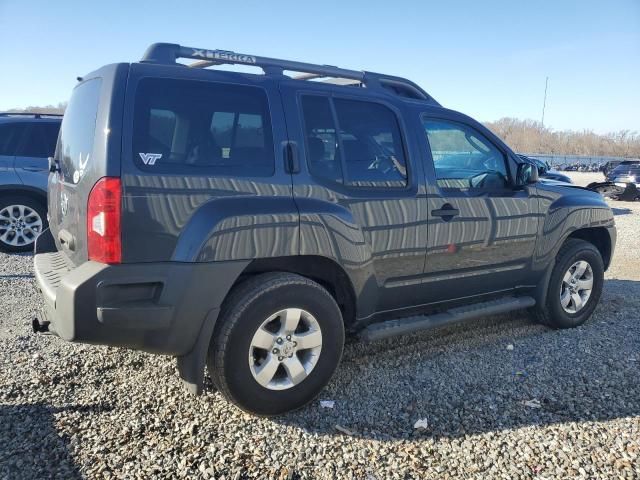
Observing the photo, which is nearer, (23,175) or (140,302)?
(140,302)

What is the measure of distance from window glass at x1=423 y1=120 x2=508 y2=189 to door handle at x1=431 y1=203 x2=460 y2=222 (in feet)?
0.51

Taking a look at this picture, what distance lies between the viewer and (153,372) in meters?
3.55

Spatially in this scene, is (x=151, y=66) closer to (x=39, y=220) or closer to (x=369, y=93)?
(x=369, y=93)

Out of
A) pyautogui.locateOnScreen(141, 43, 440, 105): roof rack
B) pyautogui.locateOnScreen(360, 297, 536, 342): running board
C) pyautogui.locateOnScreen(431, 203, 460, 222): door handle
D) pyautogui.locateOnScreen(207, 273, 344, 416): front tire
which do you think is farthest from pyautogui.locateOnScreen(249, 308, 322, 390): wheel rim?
pyautogui.locateOnScreen(141, 43, 440, 105): roof rack

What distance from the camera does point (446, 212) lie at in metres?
3.67

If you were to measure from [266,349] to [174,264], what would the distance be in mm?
750

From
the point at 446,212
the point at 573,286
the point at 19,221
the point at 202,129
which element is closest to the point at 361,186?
the point at 446,212

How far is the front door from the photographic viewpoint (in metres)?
3.70

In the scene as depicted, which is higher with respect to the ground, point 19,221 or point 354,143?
point 354,143

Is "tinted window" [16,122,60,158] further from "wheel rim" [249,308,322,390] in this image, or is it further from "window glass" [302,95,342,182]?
"wheel rim" [249,308,322,390]

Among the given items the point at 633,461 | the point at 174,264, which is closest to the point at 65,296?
the point at 174,264

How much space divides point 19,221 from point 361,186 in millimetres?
5781

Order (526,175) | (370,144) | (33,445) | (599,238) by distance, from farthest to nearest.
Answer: (599,238) < (526,175) < (370,144) < (33,445)

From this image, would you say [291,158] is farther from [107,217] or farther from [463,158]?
[463,158]
